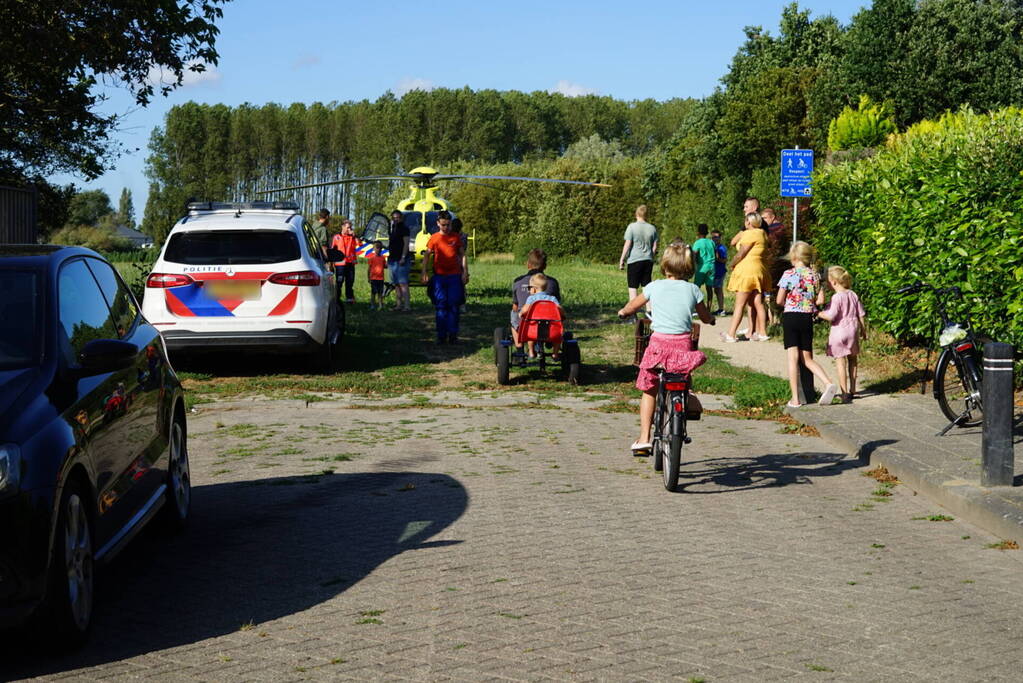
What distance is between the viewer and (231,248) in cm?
1467

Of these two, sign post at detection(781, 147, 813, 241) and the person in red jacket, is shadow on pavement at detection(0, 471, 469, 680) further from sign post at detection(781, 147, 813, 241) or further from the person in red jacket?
the person in red jacket

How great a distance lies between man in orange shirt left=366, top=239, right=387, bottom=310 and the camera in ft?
80.6

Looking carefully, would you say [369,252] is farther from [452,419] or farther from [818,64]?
[818,64]

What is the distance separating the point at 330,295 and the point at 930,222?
7.32 metres

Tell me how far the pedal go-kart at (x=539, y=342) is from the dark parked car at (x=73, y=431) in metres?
7.15

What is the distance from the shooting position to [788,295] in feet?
41.7

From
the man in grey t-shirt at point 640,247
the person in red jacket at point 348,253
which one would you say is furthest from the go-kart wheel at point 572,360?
the person in red jacket at point 348,253

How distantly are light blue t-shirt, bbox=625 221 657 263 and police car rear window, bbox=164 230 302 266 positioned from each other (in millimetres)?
6774

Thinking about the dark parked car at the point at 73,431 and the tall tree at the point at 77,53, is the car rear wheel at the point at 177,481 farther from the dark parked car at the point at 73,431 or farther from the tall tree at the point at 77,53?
the tall tree at the point at 77,53

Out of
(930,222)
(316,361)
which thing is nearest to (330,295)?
(316,361)

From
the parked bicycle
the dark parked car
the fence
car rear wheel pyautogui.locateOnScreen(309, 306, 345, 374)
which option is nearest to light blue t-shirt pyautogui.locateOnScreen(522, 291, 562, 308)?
car rear wheel pyautogui.locateOnScreen(309, 306, 345, 374)

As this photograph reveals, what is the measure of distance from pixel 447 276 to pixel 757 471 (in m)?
8.88

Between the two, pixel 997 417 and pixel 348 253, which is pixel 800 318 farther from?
pixel 348 253

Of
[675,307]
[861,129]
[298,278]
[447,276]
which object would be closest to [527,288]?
[298,278]
